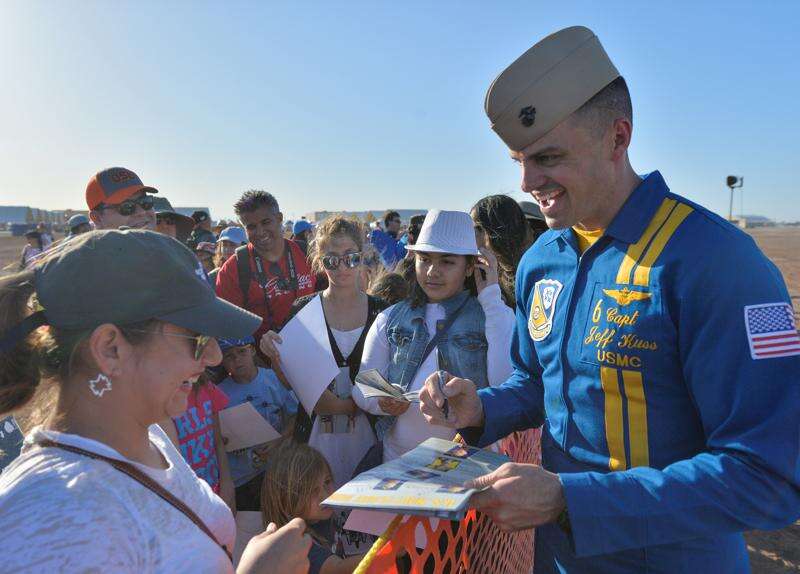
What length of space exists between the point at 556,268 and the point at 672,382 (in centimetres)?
60

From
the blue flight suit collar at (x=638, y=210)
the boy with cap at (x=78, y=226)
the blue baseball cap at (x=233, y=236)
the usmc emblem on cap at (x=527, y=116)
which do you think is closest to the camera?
the blue flight suit collar at (x=638, y=210)

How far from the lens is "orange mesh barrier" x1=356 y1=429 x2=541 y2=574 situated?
142 cm

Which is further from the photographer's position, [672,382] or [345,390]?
[345,390]

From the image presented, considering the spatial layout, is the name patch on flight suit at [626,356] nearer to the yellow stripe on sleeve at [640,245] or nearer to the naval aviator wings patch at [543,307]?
the yellow stripe on sleeve at [640,245]

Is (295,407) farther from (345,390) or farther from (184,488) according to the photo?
(184,488)

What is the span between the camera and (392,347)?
308 cm

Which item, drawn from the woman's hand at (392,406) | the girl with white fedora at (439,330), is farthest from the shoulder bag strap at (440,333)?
the woman's hand at (392,406)

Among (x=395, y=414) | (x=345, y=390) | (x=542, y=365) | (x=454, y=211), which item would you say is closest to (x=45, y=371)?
(x=542, y=365)

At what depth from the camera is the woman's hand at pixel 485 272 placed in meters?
3.22

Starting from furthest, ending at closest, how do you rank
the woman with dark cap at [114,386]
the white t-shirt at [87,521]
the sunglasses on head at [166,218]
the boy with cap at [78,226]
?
the boy with cap at [78,226], the sunglasses on head at [166,218], the woman with dark cap at [114,386], the white t-shirt at [87,521]

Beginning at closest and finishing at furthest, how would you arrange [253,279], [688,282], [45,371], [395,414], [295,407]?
[45,371] < [688,282] < [395,414] < [295,407] < [253,279]

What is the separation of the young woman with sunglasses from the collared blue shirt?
1649mm

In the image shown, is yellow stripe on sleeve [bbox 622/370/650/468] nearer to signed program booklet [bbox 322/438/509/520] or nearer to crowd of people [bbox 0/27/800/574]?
crowd of people [bbox 0/27/800/574]

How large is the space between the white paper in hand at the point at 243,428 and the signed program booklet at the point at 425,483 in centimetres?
161
